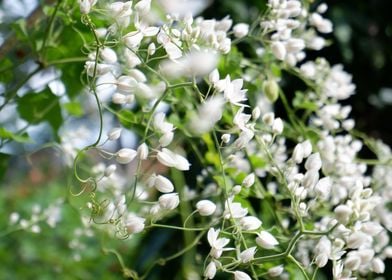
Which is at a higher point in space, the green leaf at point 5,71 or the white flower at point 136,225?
the white flower at point 136,225

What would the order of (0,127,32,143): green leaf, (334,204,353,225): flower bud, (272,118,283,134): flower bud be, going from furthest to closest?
(0,127,32,143): green leaf → (272,118,283,134): flower bud → (334,204,353,225): flower bud

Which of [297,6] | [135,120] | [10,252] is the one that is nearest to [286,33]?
[297,6]

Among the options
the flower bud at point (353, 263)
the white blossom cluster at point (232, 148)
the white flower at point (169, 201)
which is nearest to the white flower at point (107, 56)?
the white blossom cluster at point (232, 148)

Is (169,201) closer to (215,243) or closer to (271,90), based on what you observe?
(215,243)

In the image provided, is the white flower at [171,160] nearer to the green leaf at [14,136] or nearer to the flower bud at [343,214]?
the flower bud at [343,214]

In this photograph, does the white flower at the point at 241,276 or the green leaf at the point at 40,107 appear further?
the green leaf at the point at 40,107

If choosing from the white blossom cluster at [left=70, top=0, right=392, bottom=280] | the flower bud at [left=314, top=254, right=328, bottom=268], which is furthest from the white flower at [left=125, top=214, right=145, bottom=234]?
the flower bud at [left=314, top=254, right=328, bottom=268]

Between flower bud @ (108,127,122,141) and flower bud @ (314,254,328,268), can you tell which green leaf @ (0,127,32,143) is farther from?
flower bud @ (314,254,328,268)
